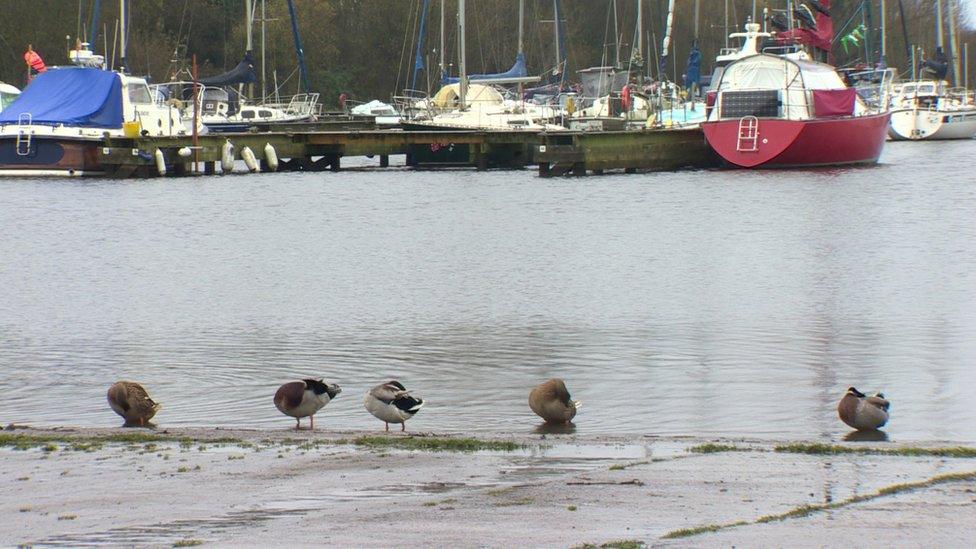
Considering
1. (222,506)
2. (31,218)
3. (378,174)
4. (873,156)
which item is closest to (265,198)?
(31,218)

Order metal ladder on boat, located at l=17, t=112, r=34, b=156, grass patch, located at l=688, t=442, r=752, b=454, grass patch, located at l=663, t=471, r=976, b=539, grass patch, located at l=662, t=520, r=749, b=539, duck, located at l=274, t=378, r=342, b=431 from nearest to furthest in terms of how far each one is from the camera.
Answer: grass patch, located at l=662, t=520, r=749, b=539
grass patch, located at l=663, t=471, r=976, b=539
grass patch, located at l=688, t=442, r=752, b=454
duck, located at l=274, t=378, r=342, b=431
metal ladder on boat, located at l=17, t=112, r=34, b=156

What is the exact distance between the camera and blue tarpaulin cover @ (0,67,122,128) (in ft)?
160

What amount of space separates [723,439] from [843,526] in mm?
3232

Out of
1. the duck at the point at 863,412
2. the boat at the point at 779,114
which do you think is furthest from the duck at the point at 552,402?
the boat at the point at 779,114

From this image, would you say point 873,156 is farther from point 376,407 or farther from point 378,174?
point 376,407

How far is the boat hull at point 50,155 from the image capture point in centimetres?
4891

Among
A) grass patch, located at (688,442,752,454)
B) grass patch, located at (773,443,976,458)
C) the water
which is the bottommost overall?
the water

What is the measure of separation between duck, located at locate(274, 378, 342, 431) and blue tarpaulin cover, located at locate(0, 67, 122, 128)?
3834 cm

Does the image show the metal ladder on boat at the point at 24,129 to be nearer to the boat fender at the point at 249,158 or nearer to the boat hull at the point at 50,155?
the boat hull at the point at 50,155

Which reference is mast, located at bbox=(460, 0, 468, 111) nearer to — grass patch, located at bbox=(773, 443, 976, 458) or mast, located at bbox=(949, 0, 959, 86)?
mast, located at bbox=(949, 0, 959, 86)

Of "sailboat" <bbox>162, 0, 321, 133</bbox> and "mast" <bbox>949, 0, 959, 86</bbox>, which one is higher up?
"mast" <bbox>949, 0, 959, 86</bbox>

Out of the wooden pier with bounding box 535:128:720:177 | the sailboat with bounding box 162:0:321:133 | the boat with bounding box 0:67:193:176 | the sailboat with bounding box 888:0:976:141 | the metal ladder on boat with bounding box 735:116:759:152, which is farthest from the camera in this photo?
the sailboat with bounding box 888:0:976:141

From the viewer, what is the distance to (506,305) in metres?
22.3

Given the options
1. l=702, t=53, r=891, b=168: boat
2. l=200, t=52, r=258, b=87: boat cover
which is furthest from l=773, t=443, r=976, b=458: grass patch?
l=200, t=52, r=258, b=87: boat cover
